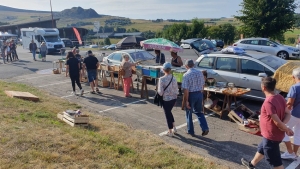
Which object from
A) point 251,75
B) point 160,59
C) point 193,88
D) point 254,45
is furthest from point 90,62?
point 254,45

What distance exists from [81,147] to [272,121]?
11.7 ft

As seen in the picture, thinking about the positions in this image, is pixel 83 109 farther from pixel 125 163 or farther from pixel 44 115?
pixel 125 163

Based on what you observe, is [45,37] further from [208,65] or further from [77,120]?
[77,120]

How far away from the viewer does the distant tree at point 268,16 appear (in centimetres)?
2155

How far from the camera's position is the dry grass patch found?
491 centimetres

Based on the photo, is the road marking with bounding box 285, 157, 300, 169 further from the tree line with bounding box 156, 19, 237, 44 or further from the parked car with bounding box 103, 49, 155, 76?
the tree line with bounding box 156, 19, 237, 44

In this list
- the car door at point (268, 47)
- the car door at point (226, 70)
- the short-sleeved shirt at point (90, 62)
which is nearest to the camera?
the car door at point (226, 70)

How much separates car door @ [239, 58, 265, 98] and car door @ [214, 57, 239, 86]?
210mm

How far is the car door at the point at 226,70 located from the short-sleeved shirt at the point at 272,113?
4.80 m

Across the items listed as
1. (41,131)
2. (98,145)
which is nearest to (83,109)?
(41,131)

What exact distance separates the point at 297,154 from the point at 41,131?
5.54m

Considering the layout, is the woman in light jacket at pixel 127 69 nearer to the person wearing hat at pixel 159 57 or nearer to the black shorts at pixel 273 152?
the person wearing hat at pixel 159 57

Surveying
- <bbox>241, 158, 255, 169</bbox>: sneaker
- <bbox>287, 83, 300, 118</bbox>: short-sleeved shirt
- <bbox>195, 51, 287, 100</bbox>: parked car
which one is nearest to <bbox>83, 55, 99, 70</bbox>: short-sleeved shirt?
<bbox>195, 51, 287, 100</bbox>: parked car

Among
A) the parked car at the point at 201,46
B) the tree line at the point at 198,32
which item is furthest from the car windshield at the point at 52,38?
the parked car at the point at 201,46
